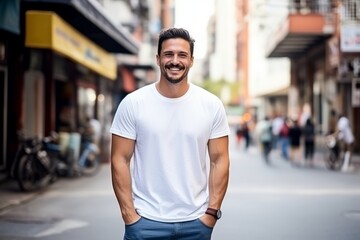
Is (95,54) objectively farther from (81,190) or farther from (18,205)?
(18,205)

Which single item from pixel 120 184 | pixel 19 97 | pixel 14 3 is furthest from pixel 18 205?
pixel 120 184

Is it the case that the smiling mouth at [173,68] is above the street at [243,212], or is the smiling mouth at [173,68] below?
above

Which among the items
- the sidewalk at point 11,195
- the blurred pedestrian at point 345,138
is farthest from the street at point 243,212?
the blurred pedestrian at point 345,138

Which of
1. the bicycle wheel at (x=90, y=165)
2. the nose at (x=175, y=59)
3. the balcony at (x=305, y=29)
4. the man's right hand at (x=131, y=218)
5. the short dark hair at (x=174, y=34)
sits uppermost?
the balcony at (x=305, y=29)

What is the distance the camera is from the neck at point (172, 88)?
122 inches

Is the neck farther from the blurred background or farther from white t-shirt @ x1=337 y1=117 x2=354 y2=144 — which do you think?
white t-shirt @ x1=337 y1=117 x2=354 y2=144

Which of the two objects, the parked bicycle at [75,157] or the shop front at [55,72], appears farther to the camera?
the parked bicycle at [75,157]

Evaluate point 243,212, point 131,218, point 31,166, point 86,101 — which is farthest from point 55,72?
point 131,218

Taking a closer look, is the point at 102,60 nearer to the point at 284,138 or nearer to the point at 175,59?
the point at 284,138

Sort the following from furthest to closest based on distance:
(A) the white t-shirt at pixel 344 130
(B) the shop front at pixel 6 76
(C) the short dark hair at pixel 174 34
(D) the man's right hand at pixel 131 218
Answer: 1. (A) the white t-shirt at pixel 344 130
2. (B) the shop front at pixel 6 76
3. (C) the short dark hair at pixel 174 34
4. (D) the man's right hand at pixel 131 218

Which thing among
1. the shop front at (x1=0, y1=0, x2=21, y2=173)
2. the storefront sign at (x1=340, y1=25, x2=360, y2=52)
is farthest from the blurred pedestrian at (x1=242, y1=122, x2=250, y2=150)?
the shop front at (x1=0, y1=0, x2=21, y2=173)

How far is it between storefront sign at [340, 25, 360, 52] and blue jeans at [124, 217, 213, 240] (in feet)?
63.1

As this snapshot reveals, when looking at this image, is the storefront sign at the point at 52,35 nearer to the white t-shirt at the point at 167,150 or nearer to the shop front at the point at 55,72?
the shop front at the point at 55,72

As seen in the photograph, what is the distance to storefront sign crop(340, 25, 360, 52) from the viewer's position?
2133 centimetres
